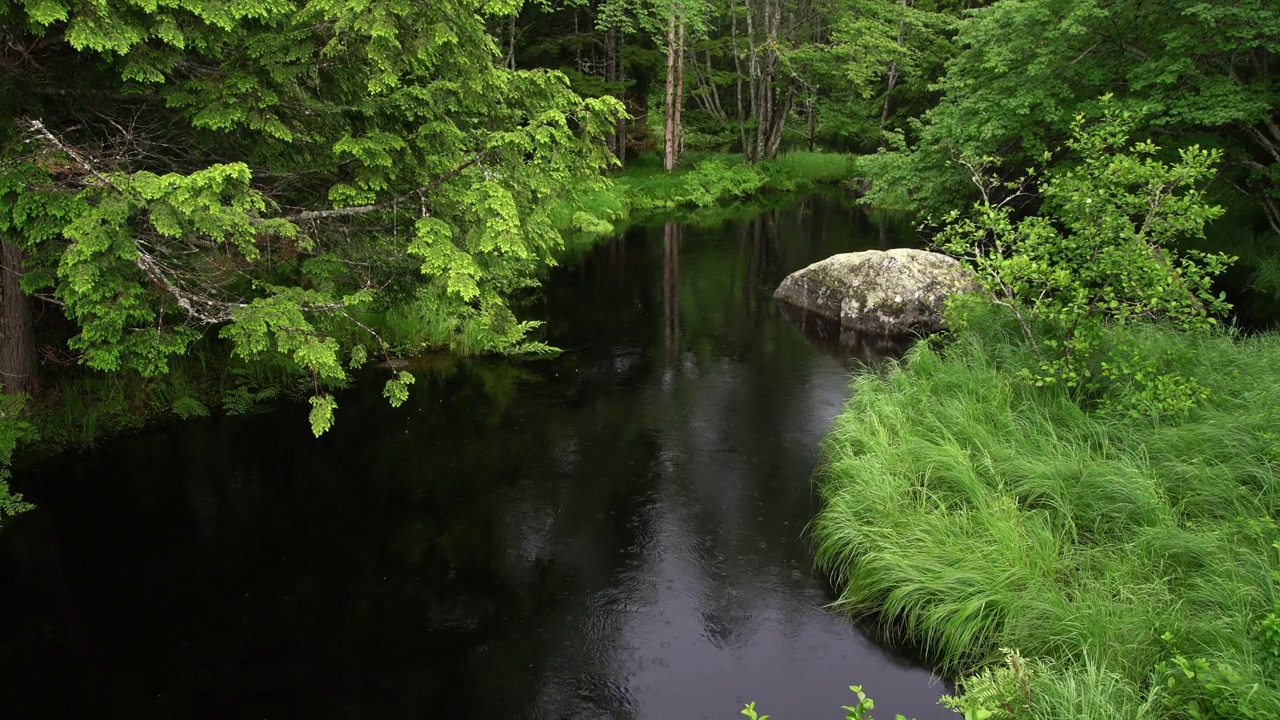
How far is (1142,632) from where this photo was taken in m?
5.06

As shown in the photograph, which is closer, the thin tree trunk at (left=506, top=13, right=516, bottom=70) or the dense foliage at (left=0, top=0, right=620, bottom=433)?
the dense foliage at (left=0, top=0, right=620, bottom=433)

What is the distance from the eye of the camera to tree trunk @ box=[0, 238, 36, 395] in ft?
26.1

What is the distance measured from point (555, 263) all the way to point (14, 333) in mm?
5732

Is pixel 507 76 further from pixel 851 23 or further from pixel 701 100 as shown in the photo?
pixel 701 100

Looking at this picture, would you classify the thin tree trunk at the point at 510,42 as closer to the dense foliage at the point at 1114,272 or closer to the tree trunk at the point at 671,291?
the tree trunk at the point at 671,291

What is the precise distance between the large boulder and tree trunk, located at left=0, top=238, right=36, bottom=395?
11714 mm

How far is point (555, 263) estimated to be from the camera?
887 cm

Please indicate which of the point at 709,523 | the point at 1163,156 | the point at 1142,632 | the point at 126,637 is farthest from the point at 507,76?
the point at 1163,156

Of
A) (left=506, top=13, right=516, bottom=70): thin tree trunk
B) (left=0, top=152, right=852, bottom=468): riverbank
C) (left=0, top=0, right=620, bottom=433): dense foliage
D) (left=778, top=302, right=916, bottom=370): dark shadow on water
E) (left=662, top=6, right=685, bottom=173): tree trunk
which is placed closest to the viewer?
(left=0, top=0, right=620, bottom=433): dense foliage

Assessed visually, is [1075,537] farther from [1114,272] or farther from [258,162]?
[258,162]

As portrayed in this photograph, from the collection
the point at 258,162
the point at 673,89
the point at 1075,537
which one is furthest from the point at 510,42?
the point at 1075,537

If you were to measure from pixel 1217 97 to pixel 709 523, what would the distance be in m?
10.7

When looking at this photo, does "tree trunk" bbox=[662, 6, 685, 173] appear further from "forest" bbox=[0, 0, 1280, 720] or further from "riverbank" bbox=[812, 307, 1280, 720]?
"riverbank" bbox=[812, 307, 1280, 720]

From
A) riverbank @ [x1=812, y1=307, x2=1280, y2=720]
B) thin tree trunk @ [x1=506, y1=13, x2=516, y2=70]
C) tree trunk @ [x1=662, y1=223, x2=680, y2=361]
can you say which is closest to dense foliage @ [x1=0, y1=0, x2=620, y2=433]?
riverbank @ [x1=812, y1=307, x2=1280, y2=720]
